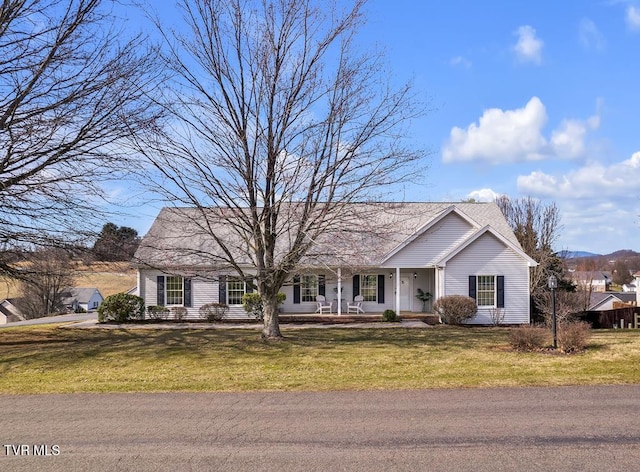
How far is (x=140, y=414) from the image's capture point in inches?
291

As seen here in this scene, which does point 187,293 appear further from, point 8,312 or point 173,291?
point 8,312

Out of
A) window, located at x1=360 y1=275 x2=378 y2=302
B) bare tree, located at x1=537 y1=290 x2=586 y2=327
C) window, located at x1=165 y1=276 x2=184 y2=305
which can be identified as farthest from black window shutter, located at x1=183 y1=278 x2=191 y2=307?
bare tree, located at x1=537 y1=290 x2=586 y2=327

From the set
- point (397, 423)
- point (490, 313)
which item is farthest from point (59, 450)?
point (490, 313)

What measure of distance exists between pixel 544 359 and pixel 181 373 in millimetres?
7772

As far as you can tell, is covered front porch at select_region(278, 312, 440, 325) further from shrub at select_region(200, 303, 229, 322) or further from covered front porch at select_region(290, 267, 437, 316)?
shrub at select_region(200, 303, 229, 322)

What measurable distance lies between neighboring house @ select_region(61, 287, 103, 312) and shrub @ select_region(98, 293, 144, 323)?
41.1m

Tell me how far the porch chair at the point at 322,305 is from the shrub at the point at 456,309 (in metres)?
5.17

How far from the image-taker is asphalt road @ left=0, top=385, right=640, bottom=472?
214 inches

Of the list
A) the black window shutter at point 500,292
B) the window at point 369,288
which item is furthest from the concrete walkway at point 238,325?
the black window shutter at point 500,292

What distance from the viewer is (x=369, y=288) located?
25.2 metres

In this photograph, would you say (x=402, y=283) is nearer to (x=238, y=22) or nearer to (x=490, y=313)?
(x=490, y=313)

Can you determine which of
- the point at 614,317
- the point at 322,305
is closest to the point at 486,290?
the point at 614,317

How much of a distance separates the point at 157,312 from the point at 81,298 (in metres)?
49.7

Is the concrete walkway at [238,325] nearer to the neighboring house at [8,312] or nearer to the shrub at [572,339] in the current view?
the shrub at [572,339]
